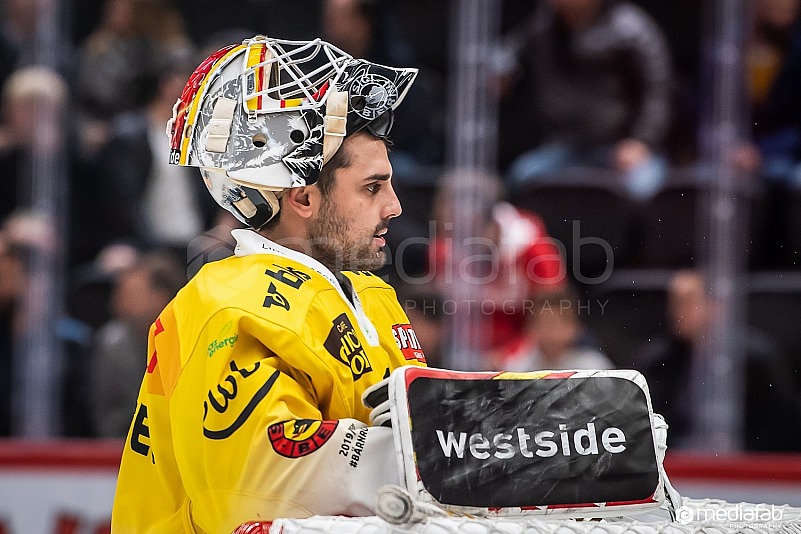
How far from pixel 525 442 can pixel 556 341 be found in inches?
68.6

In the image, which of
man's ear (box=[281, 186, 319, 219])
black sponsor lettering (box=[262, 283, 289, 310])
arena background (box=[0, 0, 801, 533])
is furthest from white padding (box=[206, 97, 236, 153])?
arena background (box=[0, 0, 801, 533])

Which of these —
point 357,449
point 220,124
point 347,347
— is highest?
point 220,124

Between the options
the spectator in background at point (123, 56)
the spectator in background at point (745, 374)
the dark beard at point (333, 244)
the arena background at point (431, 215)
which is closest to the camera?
the dark beard at point (333, 244)

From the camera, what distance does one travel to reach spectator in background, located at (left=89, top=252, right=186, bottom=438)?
4.31 metres

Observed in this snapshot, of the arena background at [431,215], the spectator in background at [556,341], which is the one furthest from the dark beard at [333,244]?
the arena background at [431,215]

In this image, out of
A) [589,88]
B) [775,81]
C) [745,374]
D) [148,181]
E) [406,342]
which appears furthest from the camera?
[148,181]

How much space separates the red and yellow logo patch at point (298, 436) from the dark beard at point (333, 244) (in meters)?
0.41

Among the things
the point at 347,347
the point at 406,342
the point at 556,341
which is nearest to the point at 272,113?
the point at 347,347

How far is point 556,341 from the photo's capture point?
3.39 meters

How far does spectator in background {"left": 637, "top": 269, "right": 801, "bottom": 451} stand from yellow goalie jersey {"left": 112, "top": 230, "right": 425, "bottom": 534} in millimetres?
1753

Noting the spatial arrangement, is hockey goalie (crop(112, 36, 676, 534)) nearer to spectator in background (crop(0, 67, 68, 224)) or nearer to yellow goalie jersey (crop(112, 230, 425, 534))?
yellow goalie jersey (crop(112, 230, 425, 534))

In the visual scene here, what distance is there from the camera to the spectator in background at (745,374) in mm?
3617

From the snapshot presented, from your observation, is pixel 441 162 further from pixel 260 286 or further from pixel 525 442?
pixel 525 442

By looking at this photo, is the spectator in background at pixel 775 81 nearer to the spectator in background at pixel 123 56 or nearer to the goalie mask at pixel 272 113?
the spectator in background at pixel 123 56
